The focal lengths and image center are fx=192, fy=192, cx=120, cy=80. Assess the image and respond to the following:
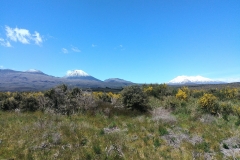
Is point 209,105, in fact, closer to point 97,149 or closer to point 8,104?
point 97,149

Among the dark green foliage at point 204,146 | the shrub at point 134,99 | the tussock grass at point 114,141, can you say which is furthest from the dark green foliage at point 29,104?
the dark green foliage at point 204,146

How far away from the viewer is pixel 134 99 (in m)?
17.7

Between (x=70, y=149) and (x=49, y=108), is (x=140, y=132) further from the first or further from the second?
(x=49, y=108)

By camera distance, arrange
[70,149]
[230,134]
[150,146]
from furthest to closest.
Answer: [230,134], [150,146], [70,149]

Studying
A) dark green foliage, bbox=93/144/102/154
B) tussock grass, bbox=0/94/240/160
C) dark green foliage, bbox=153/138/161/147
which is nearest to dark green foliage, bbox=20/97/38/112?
tussock grass, bbox=0/94/240/160

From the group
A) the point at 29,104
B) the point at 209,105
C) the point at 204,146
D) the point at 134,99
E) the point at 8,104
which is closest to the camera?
the point at 204,146

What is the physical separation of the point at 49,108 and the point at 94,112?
383cm

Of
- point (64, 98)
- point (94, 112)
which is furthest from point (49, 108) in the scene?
point (94, 112)

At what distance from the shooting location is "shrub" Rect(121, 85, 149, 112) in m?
17.8

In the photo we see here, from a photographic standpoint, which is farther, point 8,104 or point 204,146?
point 8,104

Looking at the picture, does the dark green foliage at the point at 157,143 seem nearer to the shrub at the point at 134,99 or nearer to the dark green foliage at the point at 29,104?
the shrub at the point at 134,99

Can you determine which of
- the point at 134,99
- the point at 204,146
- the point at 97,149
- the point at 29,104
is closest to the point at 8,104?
the point at 29,104

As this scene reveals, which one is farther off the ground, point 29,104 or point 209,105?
point 209,105

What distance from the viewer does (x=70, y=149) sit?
736cm
